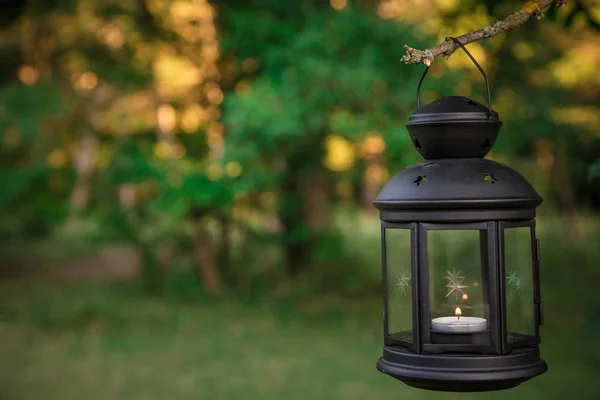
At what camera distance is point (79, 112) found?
52.3 ft

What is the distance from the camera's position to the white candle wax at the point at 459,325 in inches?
106

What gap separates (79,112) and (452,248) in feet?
45.4

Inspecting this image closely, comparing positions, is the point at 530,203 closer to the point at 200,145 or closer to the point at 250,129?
the point at 250,129

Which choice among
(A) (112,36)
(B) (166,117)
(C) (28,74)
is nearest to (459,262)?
(B) (166,117)

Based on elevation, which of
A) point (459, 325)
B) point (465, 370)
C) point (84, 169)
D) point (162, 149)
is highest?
point (84, 169)

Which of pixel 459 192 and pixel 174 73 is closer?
pixel 459 192

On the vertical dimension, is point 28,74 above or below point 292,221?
above

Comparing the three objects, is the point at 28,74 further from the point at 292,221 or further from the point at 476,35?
the point at 476,35

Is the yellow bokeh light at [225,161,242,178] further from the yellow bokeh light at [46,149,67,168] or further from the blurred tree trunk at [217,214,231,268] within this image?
the yellow bokeh light at [46,149,67,168]

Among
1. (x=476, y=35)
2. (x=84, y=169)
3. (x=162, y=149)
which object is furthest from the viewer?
(x=84, y=169)

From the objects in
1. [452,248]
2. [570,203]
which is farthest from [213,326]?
[570,203]

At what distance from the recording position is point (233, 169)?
36.7 feet

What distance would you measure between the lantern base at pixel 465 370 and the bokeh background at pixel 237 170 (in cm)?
531

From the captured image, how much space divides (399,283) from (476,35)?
80 cm
